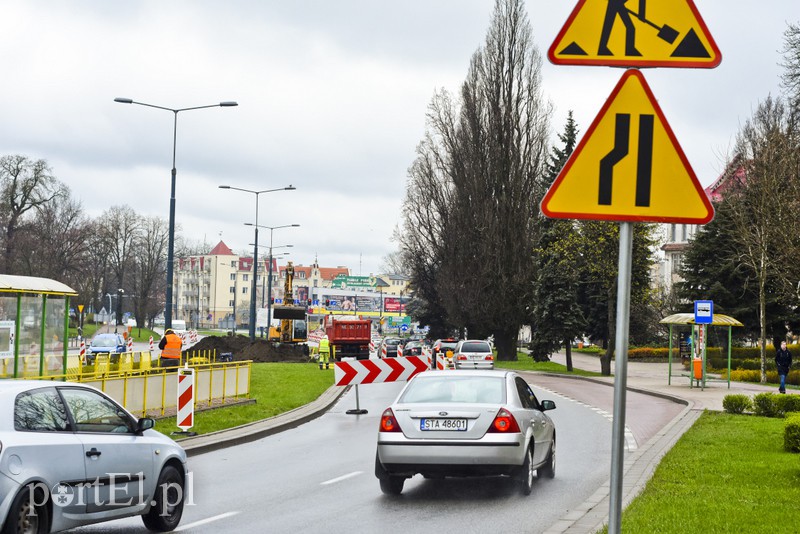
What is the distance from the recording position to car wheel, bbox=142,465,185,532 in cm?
1001

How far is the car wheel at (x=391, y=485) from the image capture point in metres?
12.8

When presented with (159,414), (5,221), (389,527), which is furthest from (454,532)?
(5,221)

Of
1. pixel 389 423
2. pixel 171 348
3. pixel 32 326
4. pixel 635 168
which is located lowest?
pixel 171 348

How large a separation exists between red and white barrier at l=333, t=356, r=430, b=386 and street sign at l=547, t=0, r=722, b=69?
65.6 ft

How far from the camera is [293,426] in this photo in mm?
22766

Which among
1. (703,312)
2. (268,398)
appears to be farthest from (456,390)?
(703,312)

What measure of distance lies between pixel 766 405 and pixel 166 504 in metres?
17.4

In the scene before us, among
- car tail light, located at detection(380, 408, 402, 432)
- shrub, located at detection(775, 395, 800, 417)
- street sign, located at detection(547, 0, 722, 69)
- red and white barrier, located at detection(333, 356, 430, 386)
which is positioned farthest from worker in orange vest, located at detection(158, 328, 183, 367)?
street sign, located at detection(547, 0, 722, 69)

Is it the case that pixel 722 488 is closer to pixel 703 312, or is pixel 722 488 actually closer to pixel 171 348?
pixel 171 348

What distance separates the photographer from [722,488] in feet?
40.2

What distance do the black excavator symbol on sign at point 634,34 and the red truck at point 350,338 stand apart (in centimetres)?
6342

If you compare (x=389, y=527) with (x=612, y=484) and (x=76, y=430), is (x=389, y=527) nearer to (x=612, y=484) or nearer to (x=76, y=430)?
(x=76, y=430)

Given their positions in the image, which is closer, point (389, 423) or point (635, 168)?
point (635, 168)

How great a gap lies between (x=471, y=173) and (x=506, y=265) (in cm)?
568
